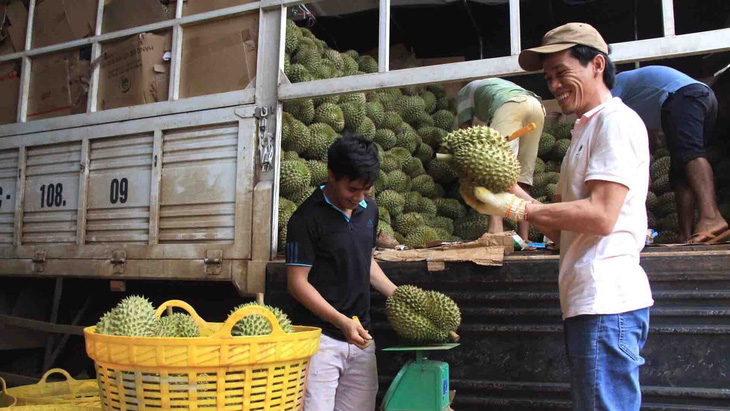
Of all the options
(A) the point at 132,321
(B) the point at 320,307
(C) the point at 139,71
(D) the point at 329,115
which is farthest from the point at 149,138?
(A) the point at 132,321

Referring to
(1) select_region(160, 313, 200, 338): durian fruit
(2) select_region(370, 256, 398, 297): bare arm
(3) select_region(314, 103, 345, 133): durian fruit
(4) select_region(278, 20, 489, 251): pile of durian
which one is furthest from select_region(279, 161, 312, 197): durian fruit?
(1) select_region(160, 313, 200, 338): durian fruit

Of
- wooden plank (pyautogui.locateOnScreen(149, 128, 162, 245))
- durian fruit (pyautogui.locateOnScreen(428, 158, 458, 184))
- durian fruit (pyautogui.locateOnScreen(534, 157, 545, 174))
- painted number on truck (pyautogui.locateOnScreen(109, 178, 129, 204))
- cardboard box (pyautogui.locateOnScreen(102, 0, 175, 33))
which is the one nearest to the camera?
wooden plank (pyautogui.locateOnScreen(149, 128, 162, 245))

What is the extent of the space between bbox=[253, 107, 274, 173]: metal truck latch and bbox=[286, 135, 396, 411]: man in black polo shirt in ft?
3.30

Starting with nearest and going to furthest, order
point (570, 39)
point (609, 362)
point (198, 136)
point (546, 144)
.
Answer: point (609, 362) → point (570, 39) → point (198, 136) → point (546, 144)

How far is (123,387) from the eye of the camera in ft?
5.36

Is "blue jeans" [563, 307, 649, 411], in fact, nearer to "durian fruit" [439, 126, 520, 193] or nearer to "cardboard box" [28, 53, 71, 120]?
"durian fruit" [439, 126, 520, 193]

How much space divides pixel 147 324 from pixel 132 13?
3.17 m

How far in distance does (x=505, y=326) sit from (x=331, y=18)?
409 cm

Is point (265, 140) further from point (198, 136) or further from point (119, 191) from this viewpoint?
point (119, 191)

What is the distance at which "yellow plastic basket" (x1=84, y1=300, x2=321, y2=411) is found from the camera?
1572mm

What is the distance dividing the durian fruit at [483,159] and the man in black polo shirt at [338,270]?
1.23ft

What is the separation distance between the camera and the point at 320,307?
2377mm

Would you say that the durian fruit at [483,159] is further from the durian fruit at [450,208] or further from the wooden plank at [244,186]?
the durian fruit at [450,208]

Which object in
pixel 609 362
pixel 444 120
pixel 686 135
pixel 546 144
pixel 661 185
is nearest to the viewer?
pixel 609 362
